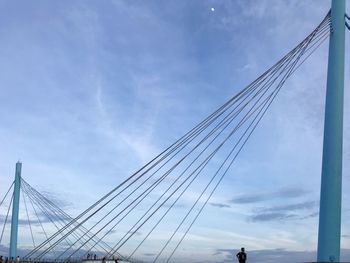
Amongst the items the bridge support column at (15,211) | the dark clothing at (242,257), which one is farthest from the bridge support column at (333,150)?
the bridge support column at (15,211)

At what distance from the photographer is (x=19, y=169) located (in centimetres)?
5744

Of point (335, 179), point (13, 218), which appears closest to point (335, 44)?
point (335, 179)

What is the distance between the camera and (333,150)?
1612cm

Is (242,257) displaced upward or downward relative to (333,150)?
downward

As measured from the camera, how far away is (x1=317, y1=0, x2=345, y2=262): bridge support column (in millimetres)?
15383

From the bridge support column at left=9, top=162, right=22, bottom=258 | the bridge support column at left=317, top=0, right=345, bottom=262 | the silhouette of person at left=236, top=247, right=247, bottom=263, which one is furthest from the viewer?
the bridge support column at left=9, top=162, right=22, bottom=258

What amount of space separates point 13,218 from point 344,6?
43.9m

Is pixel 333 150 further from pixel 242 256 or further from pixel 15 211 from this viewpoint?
pixel 15 211

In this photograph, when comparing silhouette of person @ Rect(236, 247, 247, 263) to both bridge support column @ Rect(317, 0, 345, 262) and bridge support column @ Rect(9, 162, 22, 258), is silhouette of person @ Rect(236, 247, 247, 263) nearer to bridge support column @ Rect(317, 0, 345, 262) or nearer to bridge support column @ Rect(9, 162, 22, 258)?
bridge support column @ Rect(317, 0, 345, 262)

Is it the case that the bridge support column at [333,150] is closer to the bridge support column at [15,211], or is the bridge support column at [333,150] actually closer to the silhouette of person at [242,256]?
the silhouette of person at [242,256]

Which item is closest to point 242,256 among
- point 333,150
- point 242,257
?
point 242,257

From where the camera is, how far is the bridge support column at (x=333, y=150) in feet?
50.5

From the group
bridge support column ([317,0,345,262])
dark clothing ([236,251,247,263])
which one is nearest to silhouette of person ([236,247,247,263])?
dark clothing ([236,251,247,263])

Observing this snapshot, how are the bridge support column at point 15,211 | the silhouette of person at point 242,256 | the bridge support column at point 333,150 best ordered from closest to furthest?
the bridge support column at point 333,150 → the silhouette of person at point 242,256 → the bridge support column at point 15,211
